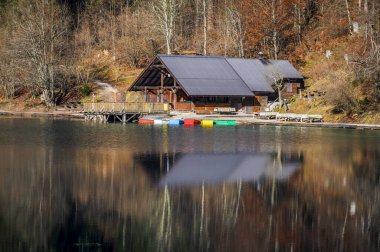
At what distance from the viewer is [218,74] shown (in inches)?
2899

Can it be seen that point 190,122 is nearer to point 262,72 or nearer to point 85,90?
point 262,72

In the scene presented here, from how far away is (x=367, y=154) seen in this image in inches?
1543

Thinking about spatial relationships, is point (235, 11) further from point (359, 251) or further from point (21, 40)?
point (359, 251)

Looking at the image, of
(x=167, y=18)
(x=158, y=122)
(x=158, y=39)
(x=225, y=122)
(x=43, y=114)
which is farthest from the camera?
(x=158, y=39)

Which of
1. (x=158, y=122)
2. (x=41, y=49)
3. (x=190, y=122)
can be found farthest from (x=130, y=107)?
(x=41, y=49)

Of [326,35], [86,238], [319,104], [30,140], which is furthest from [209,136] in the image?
[326,35]

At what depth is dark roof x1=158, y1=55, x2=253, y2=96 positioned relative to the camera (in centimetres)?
6944

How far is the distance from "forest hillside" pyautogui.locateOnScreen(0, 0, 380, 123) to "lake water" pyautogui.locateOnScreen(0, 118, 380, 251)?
3034 centimetres

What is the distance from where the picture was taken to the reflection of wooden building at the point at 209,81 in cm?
7038

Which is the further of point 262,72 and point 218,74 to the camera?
point 262,72

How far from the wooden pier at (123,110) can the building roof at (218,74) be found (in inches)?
147

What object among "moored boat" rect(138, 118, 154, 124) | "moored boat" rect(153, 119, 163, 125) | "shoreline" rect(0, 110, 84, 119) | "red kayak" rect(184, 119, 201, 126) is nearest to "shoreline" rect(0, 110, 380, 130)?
"shoreline" rect(0, 110, 84, 119)

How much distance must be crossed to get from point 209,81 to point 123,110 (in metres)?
10.6

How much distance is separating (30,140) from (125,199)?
22.6m
